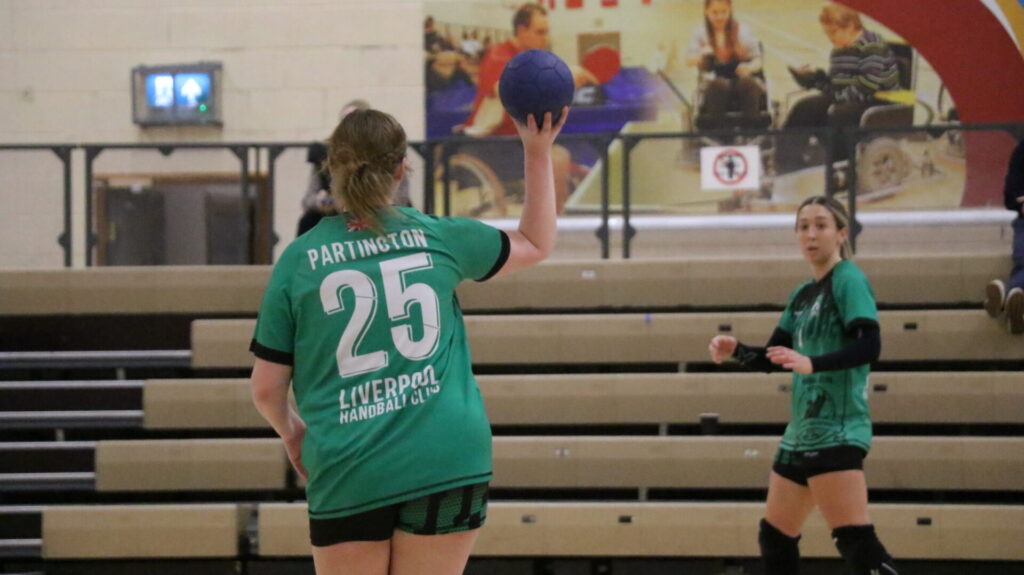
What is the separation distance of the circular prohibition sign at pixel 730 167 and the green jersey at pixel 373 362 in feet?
18.4

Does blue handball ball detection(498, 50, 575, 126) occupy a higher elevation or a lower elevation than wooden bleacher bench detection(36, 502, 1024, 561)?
higher

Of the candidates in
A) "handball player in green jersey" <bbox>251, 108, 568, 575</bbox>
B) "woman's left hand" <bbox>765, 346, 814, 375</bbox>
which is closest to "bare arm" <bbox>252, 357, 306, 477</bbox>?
"handball player in green jersey" <bbox>251, 108, 568, 575</bbox>

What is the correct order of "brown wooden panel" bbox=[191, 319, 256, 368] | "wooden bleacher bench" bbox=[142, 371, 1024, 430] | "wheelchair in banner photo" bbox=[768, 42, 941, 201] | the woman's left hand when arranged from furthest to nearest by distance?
"wheelchair in banner photo" bbox=[768, 42, 941, 201], "brown wooden panel" bbox=[191, 319, 256, 368], "wooden bleacher bench" bbox=[142, 371, 1024, 430], the woman's left hand

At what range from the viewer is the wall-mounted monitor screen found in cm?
1083

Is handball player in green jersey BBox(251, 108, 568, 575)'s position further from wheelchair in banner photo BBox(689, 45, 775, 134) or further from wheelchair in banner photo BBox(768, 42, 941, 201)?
wheelchair in banner photo BBox(689, 45, 775, 134)

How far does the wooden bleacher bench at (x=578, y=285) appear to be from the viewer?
24.2ft

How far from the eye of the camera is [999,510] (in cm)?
635

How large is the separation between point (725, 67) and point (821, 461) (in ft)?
21.3

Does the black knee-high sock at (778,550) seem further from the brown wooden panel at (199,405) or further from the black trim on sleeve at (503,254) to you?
the brown wooden panel at (199,405)

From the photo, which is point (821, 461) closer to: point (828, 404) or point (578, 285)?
point (828, 404)

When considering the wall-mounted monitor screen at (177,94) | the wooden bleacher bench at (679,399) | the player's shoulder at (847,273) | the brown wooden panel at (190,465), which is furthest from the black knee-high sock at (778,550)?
the wall-mounted monitor screen at (177,94)

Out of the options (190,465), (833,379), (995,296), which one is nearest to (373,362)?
(833,379)

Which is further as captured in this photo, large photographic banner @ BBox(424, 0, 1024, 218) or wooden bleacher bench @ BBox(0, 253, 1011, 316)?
large photographic banner @ BBox(424, 0, 1024, 218)

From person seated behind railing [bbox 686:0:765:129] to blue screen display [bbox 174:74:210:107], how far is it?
4.21 metres
